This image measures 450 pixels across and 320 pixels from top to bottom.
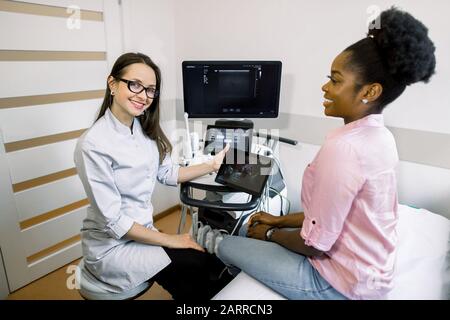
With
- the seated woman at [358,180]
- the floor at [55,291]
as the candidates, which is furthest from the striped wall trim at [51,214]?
the seated woman at [358,180]

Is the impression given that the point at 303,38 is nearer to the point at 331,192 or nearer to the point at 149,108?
the point at 149,108

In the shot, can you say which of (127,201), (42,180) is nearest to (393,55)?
(127,201)

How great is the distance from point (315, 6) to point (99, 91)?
138cm

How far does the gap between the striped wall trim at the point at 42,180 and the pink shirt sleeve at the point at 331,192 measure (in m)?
1.53

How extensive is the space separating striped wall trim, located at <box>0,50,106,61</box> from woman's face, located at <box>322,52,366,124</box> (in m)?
1.47

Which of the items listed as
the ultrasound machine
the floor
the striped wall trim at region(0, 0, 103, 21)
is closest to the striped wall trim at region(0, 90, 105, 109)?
the striped wall trim at region(0, 0, 103, 21)

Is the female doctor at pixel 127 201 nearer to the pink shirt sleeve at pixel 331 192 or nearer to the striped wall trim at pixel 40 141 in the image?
the pink shirt sleeve at pixel 331 192

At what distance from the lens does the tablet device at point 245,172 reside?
124 centimetres

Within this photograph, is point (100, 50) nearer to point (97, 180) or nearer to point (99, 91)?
point (99, 91)

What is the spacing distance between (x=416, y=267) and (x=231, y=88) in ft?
3.89

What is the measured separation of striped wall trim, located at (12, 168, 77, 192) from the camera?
164 centimetres

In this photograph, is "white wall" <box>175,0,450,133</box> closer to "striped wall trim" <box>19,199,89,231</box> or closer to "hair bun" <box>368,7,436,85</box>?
"hair bun" <box>368,7,436,85</box>

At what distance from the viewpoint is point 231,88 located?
1.66 metres

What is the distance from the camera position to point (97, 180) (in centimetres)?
100
